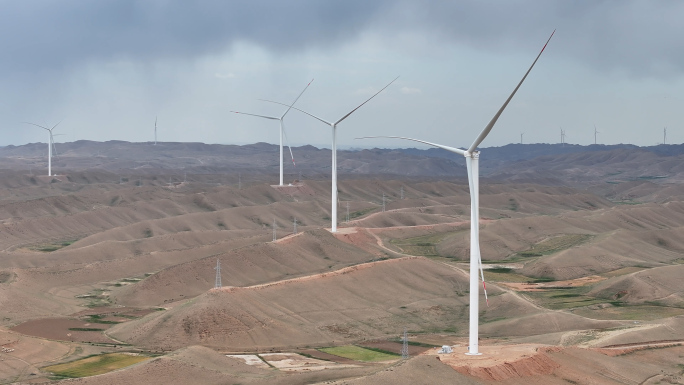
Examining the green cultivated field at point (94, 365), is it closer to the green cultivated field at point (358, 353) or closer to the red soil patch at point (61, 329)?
the red soil patch at point (61, 329)

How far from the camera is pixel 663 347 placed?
80.1 meters

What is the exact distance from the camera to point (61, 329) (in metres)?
92.8

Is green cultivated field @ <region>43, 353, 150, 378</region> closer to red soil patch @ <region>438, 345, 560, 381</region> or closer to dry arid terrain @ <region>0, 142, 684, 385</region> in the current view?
dry arid terrain @ <region>0, 142, 684, 385</region>

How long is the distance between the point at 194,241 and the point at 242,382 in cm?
9755

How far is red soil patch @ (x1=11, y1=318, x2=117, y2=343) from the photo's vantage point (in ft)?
290

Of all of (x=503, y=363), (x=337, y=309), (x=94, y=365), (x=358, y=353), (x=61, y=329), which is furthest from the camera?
(x=337, y=309)

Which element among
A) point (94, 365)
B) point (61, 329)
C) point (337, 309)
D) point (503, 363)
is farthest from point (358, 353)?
point (61, 329)

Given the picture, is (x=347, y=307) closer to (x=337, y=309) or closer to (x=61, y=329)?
(x=337, y=309)

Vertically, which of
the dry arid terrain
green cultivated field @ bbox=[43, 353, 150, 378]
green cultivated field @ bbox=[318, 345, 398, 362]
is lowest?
green cultivated field @ bbox=[318, 345, 398, 362]

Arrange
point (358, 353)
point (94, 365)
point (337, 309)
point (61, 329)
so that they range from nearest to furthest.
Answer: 1. point (94, 365)
2. point (358, 353)
3. point (61, 329)
4. point (337, 309)

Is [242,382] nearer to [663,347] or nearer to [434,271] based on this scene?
[663,347]

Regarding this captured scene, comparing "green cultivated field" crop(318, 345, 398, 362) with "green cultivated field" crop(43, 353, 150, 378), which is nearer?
"green cultivated field" crop(43, 353, 150, 378)

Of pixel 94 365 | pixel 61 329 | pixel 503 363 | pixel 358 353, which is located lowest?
pixel 358 353

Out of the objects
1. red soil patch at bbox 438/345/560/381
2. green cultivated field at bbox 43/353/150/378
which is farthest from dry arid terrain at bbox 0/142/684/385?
green cultivated field at bbox 43/353/150/378
